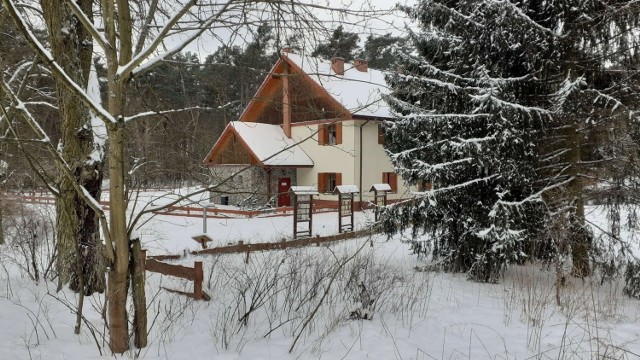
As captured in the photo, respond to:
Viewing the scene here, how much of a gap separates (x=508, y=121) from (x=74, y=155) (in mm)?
6626

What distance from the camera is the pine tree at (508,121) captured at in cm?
704

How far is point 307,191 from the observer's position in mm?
14148

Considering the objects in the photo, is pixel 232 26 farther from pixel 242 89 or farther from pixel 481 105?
pixel 481 105

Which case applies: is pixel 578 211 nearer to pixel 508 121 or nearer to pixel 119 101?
pixel 508 121

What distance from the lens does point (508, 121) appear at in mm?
7012

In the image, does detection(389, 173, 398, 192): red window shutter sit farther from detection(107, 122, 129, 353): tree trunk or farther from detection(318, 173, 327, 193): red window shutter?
detection(107, 122, 129, 353): tree trunk

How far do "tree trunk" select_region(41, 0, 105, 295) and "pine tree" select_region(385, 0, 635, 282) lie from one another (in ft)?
15.6

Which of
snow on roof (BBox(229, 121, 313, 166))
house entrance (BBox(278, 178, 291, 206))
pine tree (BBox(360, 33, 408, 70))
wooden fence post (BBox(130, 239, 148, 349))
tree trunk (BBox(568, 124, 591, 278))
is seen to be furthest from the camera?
house entrance (BBox(278, 178, 291, 206))

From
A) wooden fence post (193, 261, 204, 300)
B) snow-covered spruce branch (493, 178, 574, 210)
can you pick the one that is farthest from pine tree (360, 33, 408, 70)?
wooden fence post (193, 261, 204, 300)

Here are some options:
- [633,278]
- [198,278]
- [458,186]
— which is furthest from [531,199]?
[198,278]

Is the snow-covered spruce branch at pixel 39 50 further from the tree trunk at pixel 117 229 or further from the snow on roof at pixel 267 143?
the snow on roof at pixel 267 143

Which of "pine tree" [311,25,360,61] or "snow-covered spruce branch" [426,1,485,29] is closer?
"pine tree" [311,25,360,61]

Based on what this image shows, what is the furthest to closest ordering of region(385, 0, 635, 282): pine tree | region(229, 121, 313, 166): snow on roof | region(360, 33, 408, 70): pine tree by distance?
region(229, 121, 313, 166): snow on roof
region(385, 0, 635, 282): pine tree
region(360, 33, 408, 70): pine tree

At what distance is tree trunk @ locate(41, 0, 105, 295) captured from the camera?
213 inches
